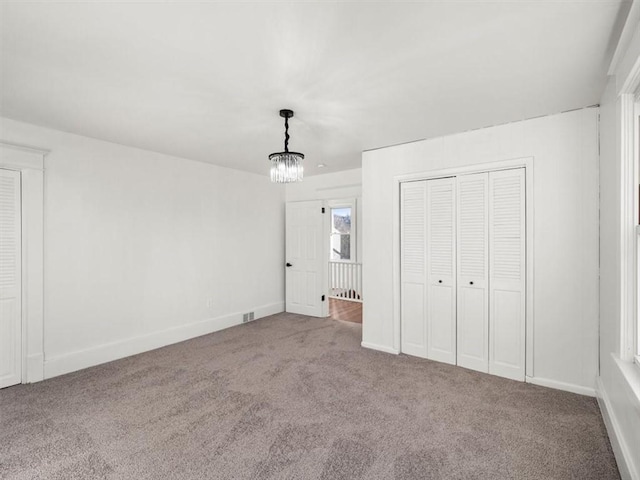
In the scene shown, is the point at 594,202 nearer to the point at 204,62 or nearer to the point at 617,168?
the point at 617,168

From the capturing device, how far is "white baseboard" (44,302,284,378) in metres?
3.25

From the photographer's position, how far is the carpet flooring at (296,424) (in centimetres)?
191

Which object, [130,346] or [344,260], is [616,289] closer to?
[130,346]

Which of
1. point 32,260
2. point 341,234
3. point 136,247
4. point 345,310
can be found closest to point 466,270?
point 345,310

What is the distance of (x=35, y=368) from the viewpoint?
122 inches

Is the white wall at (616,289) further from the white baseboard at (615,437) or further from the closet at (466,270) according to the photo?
the closet at (466,270)

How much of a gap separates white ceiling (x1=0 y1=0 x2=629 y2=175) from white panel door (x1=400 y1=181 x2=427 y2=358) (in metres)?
0.82

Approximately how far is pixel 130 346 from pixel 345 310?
347 cm

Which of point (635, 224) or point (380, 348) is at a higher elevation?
point (635, 224)

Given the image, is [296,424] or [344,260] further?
[344,260]

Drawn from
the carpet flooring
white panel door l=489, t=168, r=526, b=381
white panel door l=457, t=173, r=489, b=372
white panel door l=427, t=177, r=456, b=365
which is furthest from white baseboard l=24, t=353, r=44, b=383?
white panel door l=489, t=168, r=526, b=381

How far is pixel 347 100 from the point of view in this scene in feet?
8.23

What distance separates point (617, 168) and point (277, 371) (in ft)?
10.2

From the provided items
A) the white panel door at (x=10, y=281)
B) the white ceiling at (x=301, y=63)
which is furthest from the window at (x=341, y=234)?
the white panel door at (x=10, y=281)
